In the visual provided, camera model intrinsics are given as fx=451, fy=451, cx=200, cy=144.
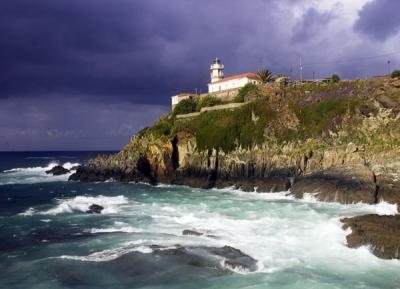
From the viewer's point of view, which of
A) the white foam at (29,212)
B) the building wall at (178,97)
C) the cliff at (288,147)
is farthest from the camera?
the building wall at (178,97)

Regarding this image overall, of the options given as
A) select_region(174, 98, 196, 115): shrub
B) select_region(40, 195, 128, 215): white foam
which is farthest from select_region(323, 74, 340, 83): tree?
select_region(40, 195, 128, 215): white foam

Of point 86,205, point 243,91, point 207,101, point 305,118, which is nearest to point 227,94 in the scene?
point 207,101

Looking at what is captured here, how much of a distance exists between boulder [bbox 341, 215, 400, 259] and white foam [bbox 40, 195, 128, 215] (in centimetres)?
2454

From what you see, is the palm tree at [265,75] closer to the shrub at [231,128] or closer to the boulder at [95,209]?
the shrub at [231,128]

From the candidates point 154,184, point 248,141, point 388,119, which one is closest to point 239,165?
point 248,141

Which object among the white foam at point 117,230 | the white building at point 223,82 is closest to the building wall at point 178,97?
the white building at point 223,82

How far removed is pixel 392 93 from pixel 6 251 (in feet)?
179

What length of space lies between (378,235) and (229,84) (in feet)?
237

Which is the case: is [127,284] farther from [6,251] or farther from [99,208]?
[99,208]

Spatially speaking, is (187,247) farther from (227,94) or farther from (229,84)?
(229,84)

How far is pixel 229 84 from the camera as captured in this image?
328 feet

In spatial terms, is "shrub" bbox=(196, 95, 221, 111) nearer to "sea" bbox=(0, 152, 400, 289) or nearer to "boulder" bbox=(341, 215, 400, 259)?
"sea" bbox=(0, 152, 400, 289)

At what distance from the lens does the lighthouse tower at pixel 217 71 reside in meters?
110

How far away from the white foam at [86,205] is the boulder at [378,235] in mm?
24537
